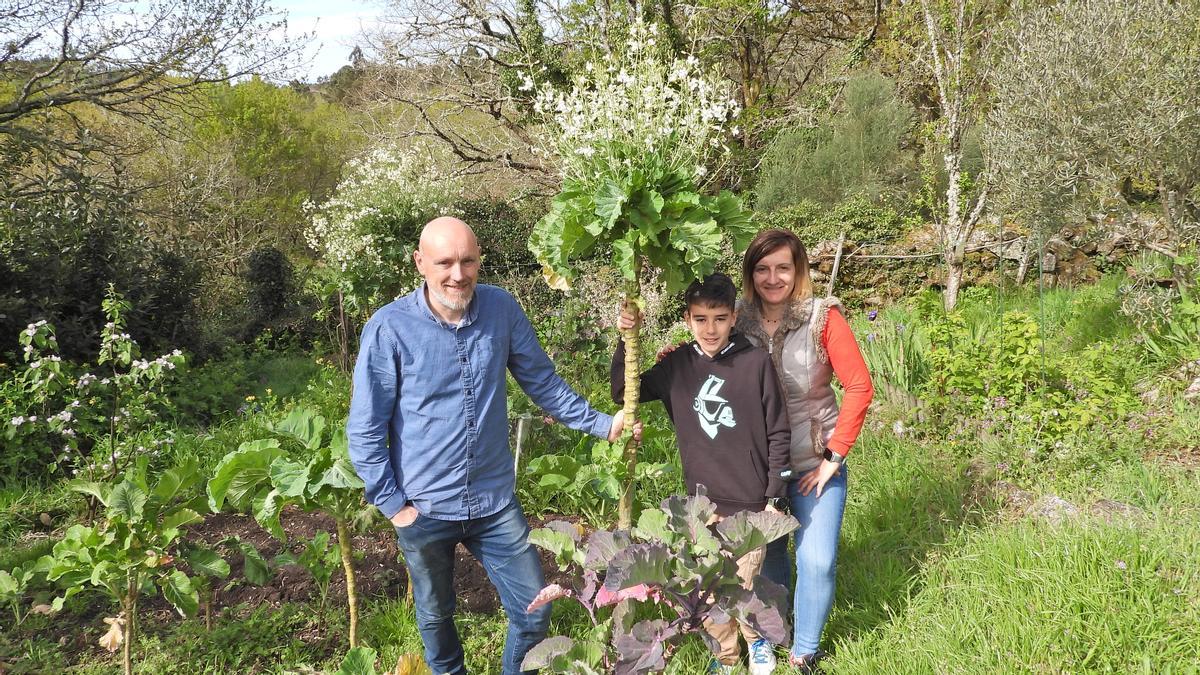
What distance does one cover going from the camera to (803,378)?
264cm

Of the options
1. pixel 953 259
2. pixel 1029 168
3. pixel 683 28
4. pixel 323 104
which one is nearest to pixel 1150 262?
pixel 1029 168

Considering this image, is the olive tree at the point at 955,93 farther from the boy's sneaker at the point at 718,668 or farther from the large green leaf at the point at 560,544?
the large green leaf at the point at 560,544

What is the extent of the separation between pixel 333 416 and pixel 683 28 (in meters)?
10.3

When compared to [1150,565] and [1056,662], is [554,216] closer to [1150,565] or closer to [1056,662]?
[1056,662]

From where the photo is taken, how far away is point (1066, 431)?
4.37 meters

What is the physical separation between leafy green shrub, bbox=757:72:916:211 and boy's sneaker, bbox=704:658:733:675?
9846 mm

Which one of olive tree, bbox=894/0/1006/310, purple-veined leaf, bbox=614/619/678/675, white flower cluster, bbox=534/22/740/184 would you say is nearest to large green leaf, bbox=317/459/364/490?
purple-veined leaf, bbox=614/619/678/675

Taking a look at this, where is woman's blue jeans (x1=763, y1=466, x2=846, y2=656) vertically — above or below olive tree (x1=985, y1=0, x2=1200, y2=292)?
below

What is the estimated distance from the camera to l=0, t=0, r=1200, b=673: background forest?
2693 millimetres

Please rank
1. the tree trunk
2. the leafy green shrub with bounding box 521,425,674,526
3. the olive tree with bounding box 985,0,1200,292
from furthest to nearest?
the tree trunk, the olive tree with bounding box 985,0,1200,292, the leafy green shrub with bounding box 521,425,674,526

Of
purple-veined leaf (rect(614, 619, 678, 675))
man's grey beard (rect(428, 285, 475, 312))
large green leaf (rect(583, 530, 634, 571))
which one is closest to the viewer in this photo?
purple-veined leaf (rect(614, 619, 678, 675))

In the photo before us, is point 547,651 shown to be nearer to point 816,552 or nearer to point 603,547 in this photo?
point 603,547

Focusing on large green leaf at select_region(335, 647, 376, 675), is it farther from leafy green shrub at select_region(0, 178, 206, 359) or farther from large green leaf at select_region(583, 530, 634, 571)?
leafy green shrub at select_region(0, 178, 206, 359)

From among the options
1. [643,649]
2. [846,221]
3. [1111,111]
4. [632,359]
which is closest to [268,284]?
[846,221]
